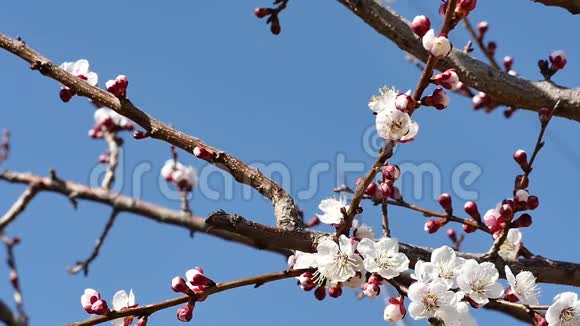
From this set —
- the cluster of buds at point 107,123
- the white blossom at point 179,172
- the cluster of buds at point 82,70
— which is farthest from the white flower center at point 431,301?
the white blossom at point 179,172

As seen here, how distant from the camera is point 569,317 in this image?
1.85m

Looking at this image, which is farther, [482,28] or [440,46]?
[482,28]

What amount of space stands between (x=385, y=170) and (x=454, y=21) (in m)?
0.49

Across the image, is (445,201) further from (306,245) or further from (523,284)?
(306,245)

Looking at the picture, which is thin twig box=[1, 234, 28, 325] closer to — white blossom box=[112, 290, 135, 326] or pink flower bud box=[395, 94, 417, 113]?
white blossom box=[112, 290, 135, 326]

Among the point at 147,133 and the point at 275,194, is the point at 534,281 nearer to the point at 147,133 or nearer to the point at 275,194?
the point at 275,194

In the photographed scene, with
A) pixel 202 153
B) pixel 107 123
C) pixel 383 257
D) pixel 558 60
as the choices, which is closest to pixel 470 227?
pixel 383 257

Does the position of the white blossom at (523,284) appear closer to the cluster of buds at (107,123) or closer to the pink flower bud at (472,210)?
the pink flower bud at (472,210)

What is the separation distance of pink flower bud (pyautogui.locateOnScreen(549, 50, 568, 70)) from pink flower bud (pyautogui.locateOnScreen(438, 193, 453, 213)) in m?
0.75

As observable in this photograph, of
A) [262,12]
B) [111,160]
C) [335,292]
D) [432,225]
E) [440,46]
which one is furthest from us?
[111,160]

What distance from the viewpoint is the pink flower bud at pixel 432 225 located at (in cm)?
234

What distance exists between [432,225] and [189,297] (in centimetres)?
93

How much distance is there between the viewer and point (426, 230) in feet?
7.72

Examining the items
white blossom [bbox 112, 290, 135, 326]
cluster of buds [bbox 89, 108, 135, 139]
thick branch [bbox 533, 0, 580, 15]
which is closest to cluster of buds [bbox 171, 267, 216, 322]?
white blossom [bbox 112, 290, 135, 326]
